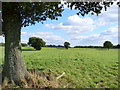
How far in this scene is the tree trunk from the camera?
274 inches

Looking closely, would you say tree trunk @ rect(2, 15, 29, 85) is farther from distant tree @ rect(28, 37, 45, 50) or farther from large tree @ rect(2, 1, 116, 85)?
distant tree @ rect(28, 37, 45, 50)

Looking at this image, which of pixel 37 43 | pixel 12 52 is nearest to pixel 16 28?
pixel 12 52

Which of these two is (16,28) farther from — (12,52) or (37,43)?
(37,43)

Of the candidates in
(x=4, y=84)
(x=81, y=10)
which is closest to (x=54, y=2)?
(x=81, y=10)

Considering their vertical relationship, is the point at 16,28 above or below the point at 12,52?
above

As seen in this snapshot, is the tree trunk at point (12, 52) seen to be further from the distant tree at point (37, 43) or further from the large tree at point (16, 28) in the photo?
the distant tree at point (37, 43)

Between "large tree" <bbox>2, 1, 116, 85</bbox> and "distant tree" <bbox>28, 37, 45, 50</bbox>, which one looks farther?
"distant tree" <bbox>28, 37, 45, 50</bbox>

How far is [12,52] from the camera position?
6969 millimetres

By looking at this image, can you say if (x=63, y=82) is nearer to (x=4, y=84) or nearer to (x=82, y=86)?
(x=82, y=86)

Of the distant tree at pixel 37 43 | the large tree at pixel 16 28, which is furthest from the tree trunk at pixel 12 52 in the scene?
the distant tree at pixel 37 43

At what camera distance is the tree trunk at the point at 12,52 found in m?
6.96

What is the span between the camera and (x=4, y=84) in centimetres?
679

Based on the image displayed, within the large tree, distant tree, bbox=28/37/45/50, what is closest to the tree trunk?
the large tree

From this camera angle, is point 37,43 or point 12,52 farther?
point 37,43
